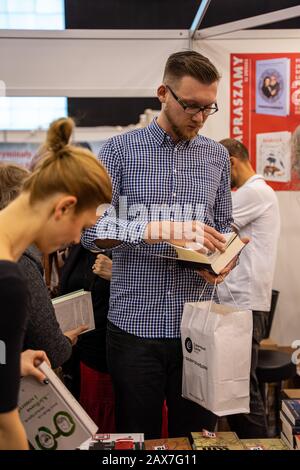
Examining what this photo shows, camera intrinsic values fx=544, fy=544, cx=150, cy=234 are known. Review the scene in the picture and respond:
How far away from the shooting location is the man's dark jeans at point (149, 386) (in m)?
1.66

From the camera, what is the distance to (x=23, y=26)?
370 centimetres

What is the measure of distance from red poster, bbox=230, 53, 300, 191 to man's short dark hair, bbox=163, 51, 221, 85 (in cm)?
153

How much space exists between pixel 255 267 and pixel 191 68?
1.40 meters

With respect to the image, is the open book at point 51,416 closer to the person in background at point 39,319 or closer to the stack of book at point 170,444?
the person in background at point 39,319

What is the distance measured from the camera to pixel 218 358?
4.98 ft

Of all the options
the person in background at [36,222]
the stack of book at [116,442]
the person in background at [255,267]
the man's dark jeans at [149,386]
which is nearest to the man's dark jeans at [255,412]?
the person in background at [255,267]

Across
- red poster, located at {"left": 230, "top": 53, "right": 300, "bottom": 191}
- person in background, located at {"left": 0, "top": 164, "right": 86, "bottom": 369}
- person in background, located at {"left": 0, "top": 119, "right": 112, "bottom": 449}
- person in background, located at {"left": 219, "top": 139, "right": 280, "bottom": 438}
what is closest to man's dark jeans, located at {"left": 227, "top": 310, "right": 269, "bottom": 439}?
person in background, located at {"left": 219, "top": 139, "right": 280, "bottom": 438}

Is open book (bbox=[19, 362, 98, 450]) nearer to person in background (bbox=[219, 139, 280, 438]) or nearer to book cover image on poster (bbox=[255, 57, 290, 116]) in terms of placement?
person in background (bbox=[219, 139, 280, 438])

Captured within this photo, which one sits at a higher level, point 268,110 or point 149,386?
point 268,110

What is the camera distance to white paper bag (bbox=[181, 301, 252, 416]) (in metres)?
1.52

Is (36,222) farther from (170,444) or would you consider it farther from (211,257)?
(170,444)

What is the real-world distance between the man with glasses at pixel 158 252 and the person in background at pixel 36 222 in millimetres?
562

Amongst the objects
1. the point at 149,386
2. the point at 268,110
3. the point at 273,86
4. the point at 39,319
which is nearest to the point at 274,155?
the point at 268,110

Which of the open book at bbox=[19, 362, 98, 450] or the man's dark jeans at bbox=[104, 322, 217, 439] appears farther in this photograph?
the man's dark jeans at bbox=[104, 322, 217, 439]
